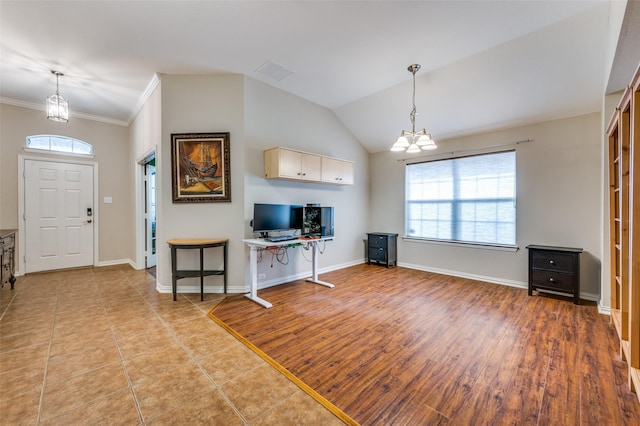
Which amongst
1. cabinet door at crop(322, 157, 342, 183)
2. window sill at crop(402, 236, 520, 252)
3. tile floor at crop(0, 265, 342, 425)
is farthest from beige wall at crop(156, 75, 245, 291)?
window sill at crop(402, 236, 520, 252)

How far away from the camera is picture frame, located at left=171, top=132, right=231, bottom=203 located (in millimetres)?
3645

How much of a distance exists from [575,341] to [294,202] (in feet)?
11.9

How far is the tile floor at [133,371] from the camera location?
1550 mm

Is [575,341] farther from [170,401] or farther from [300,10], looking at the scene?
[300,10]

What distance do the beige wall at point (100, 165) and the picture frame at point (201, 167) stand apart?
262cm

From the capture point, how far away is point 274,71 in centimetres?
358

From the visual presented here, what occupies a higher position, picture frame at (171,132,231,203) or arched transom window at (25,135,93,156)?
arched transom window at (25,135,93,156)

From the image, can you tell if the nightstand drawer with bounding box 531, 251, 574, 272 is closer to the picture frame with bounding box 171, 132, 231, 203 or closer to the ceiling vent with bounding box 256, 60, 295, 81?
the ceiling vent with bounding box 256, 60, 295, 81

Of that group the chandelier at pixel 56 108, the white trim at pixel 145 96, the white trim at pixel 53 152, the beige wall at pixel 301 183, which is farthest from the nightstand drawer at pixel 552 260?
the white trim at pixel 53 152

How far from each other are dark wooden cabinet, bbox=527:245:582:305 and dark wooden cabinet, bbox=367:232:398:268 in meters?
2.22

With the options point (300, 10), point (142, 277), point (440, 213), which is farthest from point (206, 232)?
point (440, 213)

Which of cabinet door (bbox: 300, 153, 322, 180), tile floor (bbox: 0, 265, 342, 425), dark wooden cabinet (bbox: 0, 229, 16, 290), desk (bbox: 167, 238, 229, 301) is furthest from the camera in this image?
cabinet door (bbox: 300, 153, 322, 180)

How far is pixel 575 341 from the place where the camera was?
2.39 meters

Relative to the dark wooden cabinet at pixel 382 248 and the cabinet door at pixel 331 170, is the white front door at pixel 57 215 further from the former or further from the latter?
the dark wooden cabinet at pixel 382 248
